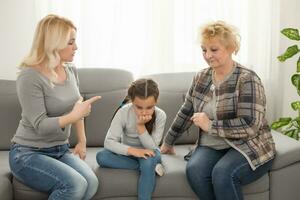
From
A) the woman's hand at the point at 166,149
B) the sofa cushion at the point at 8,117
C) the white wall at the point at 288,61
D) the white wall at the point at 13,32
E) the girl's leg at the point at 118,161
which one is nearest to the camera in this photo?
the girl's leg at the point at 118,161

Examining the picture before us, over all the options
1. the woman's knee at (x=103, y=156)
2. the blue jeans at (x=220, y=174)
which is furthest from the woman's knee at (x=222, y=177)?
the woman's knee at (x=103, y=156)

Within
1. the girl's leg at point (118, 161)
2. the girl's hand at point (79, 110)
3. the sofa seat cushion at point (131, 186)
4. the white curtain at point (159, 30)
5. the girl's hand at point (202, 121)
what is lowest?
the sofa seat cushion at point (131, 186)

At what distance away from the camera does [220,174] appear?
2.25 m

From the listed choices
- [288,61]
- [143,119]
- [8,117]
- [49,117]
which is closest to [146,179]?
[143,119]

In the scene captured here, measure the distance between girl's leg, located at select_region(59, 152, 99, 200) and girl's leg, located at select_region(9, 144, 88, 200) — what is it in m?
0.04

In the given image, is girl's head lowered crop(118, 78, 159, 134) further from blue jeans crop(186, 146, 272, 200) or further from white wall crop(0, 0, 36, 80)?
white wall crop(0, 0, 36, 80)

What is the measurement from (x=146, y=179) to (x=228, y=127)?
48cm

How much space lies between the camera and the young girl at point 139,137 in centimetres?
231

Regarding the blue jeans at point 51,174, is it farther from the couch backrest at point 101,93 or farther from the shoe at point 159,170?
the couch backrest at point 101,93

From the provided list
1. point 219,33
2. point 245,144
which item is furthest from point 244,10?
point 245,144

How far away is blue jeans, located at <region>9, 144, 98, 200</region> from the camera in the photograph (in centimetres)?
218

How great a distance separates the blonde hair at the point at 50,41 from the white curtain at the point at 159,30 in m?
0.91

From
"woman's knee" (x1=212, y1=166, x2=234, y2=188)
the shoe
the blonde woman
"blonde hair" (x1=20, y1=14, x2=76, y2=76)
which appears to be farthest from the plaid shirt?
"blonde hair" (x1=20, y1=14, x2=76, y2=76)

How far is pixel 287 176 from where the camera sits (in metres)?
2.46
